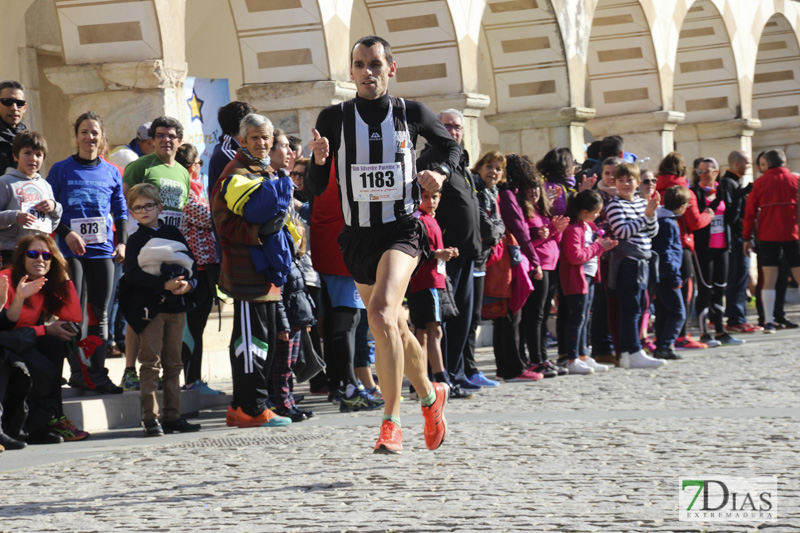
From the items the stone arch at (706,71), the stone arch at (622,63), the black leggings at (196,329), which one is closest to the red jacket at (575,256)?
the black leggings at (196,329)

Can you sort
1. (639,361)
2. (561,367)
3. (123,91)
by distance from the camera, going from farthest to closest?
(123,91), (639,361), (561,367)

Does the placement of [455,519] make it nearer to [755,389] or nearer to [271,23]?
[755,389]

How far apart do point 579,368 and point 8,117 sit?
457 cm

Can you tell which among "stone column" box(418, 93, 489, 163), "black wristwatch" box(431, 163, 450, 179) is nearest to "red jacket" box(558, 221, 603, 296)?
"black wristwatch" box(431, 163, 450, 179)

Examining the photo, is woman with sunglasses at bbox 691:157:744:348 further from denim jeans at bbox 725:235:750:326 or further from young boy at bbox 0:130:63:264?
young boy at bbox 0:130:63:264

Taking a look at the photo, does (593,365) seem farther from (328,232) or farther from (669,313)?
(328,232)

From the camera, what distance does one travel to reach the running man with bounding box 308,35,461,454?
18.5 feet

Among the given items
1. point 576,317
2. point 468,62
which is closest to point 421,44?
point 468,62

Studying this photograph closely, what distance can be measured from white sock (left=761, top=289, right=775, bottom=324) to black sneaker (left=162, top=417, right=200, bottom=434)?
7.69 metres

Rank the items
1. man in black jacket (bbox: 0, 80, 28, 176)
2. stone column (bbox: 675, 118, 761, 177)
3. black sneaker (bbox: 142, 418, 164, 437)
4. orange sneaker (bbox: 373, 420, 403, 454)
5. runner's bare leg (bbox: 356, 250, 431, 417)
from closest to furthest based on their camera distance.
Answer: orange sneaker (bbox: 373, 420, 403, 454), runner's bare leg (bbox: 356, 250, 431, 417), black sneaker (bbox: 142, 418, 164, 437), man in black jacket (bbox: 0, 80, 28, 176), stone column (bbox: 675, 118, 761, 177)

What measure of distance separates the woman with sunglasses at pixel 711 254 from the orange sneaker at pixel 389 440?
23.6 feet

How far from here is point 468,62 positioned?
1449cm

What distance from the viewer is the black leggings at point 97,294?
7875 millimetres

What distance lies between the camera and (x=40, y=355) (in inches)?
277
